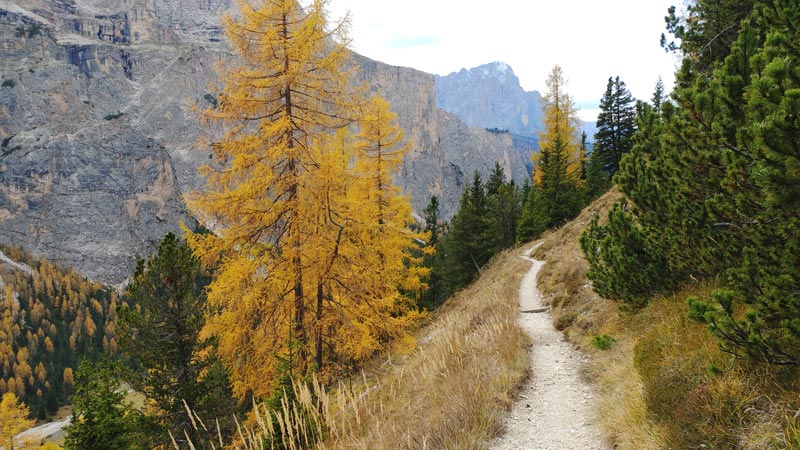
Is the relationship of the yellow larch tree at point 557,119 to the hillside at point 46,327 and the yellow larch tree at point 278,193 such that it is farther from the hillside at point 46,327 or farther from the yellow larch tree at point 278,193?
the hillside at point 46,327

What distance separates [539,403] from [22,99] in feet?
912

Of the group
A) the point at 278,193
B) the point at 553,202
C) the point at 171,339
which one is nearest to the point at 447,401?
the point at 278,193

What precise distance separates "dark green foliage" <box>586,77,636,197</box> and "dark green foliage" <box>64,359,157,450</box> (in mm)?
37890

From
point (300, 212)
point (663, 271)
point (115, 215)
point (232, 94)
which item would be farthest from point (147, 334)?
point (115, 215)

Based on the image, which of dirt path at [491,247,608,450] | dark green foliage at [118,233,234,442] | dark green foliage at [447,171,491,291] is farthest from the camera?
dark green foliage at [447,171,491,291]

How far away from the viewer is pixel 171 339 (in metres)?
12.5

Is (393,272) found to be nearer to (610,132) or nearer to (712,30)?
(712,30)

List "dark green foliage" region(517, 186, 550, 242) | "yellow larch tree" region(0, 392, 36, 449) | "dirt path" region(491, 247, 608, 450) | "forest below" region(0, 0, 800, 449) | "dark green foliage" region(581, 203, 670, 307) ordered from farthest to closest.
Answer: "yellow larch tree" region(0, 392, 36, 449) → "dark green foliage" region(517, 186, 550, 242) → "dark green foliage" region(581, 203, 670, 307) → "dirt path" region(491, 247, 608, 450) → "forest below" region(0, 0, 800, 449)

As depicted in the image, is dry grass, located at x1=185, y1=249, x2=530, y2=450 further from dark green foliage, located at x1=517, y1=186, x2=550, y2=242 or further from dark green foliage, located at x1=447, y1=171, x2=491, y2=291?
dark green foliage, located at x1=517, y1=186, x2=550, y2=242

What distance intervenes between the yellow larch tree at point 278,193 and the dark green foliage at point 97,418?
7.64ft

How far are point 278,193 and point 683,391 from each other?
8.63 meters

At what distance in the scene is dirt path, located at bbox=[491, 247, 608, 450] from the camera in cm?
468

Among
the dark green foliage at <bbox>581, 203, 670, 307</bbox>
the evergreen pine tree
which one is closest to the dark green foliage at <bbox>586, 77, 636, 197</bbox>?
the evergreen pine tree

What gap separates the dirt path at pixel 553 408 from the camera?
4.68 m
